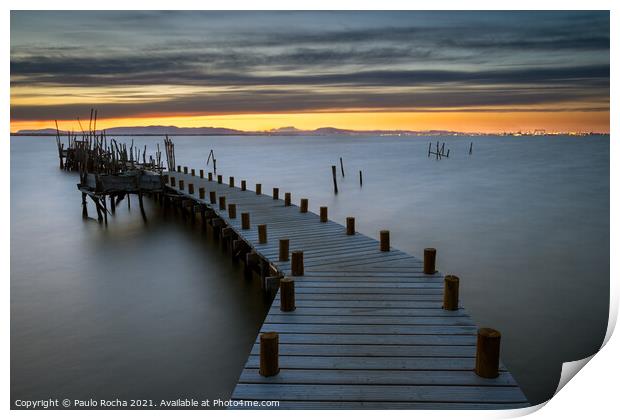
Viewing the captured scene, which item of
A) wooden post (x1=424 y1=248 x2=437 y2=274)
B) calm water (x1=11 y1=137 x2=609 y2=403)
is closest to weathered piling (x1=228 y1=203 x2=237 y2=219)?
calm water (x1=11 y1=137 x2=609 y2=403)

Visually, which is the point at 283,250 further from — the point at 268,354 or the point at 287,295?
the point at 268,354

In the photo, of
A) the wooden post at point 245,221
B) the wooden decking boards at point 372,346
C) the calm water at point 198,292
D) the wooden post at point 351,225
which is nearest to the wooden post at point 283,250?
the wooden decking boards at point 372,346

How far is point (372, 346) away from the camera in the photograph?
5473 mm

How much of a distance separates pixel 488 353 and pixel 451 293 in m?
1.79

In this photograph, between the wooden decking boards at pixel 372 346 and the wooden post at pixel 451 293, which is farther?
the wooden post at pixel 451 293

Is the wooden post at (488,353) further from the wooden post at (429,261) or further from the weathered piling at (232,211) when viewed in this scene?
the weathered piling at (232,211)

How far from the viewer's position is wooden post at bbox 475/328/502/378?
4.64 metres

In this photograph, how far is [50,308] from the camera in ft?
32.5

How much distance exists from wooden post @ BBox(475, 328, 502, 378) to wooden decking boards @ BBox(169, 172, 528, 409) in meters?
0.08

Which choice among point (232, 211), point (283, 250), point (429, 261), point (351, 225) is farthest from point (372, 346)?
point (232, 211)

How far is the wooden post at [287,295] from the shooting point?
6461 millimetres

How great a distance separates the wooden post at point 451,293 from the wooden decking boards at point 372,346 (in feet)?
0.33

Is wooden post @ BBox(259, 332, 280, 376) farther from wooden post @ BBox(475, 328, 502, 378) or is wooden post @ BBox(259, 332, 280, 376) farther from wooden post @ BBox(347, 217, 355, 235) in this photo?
wooden post @ BBox(347, 217, 355, 235)
